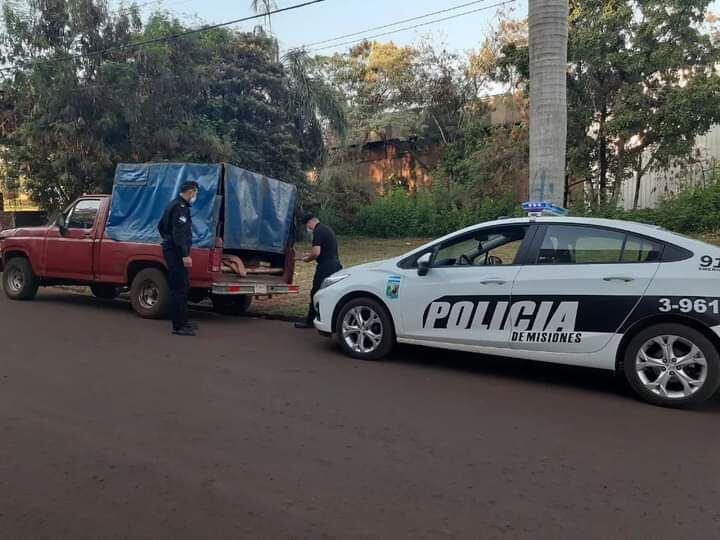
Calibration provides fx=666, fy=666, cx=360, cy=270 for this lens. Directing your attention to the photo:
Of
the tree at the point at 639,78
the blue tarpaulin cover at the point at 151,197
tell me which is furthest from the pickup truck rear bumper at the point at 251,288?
the tree at the point at 639,78

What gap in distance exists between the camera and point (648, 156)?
72.5 ft

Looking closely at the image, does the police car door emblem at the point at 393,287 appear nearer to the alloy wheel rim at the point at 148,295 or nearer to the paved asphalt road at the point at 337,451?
the paved asphalt road at the point at 337,451

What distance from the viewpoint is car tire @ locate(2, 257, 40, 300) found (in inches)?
432

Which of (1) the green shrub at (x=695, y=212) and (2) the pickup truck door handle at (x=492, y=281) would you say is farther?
(1) the green shrub at (x=695, y=212)

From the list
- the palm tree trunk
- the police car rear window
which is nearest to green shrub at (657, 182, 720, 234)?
the palm tree trunk

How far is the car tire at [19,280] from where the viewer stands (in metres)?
11.0

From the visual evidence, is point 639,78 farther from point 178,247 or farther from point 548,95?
point 178,247

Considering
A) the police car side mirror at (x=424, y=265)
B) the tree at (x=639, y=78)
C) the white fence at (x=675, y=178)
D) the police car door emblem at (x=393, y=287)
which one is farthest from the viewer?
the white fence at (x=675, y=178)

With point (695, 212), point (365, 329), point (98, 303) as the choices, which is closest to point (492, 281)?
point (365, 329)

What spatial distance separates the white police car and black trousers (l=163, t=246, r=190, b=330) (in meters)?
2.03

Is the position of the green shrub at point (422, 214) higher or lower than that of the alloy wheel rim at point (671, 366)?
higher

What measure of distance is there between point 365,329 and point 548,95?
191 inches

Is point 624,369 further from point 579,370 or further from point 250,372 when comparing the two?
point 250,372

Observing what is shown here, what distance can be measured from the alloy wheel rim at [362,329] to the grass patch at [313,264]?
288cm
